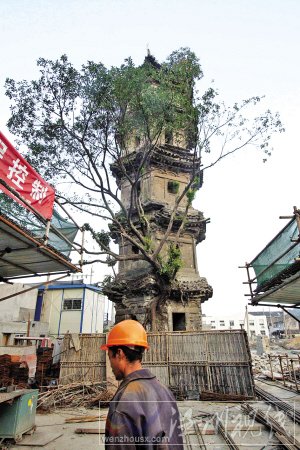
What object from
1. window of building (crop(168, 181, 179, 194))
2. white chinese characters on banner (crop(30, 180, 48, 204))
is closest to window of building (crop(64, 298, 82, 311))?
window of building (crop(168, 181, 179, 194))

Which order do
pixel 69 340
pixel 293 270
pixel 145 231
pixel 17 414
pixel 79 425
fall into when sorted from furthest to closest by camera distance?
pixel 145 231 → pixel 69 340 → pixel 79 425 → pixel 293 270 → pixel 17 414

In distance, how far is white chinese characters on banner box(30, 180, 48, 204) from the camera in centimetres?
561

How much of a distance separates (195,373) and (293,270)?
6.66 meters

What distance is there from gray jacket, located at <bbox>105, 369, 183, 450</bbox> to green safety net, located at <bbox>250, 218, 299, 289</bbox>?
5292 millimetres

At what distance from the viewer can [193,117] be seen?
15.4 m

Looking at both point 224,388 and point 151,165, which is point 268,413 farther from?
point 151,165

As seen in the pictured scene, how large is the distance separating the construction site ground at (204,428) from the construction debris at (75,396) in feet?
1.37

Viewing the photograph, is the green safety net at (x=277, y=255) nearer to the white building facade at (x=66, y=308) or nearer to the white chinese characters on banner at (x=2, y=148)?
the white chinese characters on banner at (x=2, y=148)

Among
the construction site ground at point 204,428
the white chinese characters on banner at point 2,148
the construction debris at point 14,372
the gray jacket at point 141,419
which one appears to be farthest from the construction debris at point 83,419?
the gray jacket at point 141,419

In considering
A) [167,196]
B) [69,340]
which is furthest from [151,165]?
[69,340]

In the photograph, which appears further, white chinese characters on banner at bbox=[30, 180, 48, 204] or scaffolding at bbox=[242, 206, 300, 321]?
scaffolding at bbox=[242, 206, 300, 321]

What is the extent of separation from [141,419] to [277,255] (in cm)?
682

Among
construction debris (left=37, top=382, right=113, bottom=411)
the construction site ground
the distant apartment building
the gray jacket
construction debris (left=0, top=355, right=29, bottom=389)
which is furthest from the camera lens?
the distant apartment building

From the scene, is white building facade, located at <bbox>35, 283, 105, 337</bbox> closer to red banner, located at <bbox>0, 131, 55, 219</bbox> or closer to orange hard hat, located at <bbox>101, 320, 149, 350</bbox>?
red banner, located at <bbox>0, 131, 55, 219</bbox>
